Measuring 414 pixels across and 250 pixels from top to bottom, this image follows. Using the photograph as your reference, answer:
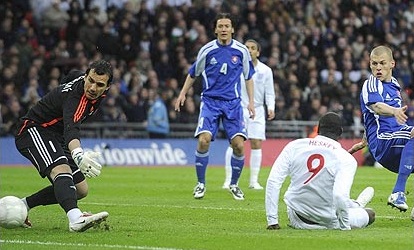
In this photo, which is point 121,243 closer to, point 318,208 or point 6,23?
point 318,208

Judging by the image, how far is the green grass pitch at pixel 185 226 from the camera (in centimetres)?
930

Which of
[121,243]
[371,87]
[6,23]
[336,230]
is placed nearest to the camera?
[121,243]

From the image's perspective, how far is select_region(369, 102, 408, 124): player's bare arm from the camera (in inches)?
428

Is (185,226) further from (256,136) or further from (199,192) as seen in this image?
(256,136)

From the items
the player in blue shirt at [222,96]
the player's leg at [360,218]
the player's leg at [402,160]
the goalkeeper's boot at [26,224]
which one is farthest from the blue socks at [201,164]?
the player's leg at [360,218]

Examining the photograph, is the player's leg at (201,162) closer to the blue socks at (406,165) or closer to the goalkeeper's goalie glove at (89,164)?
the blue socks at (406,165)

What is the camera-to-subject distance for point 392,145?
1186cm

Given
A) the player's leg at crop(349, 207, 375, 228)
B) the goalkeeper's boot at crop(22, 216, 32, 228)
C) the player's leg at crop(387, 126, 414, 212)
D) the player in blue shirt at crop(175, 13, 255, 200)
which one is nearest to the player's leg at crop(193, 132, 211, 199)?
the player in blue shirt at crop(175, 13, 255, 200)

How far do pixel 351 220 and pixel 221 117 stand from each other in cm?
524

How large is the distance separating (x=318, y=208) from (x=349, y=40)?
2308 cm

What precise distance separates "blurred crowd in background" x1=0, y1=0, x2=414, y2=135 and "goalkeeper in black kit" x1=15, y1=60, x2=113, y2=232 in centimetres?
1515

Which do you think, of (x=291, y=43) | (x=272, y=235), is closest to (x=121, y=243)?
(x=272, y=235)

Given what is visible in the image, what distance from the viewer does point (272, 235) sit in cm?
984

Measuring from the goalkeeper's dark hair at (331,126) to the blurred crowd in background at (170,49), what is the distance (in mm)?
17078
